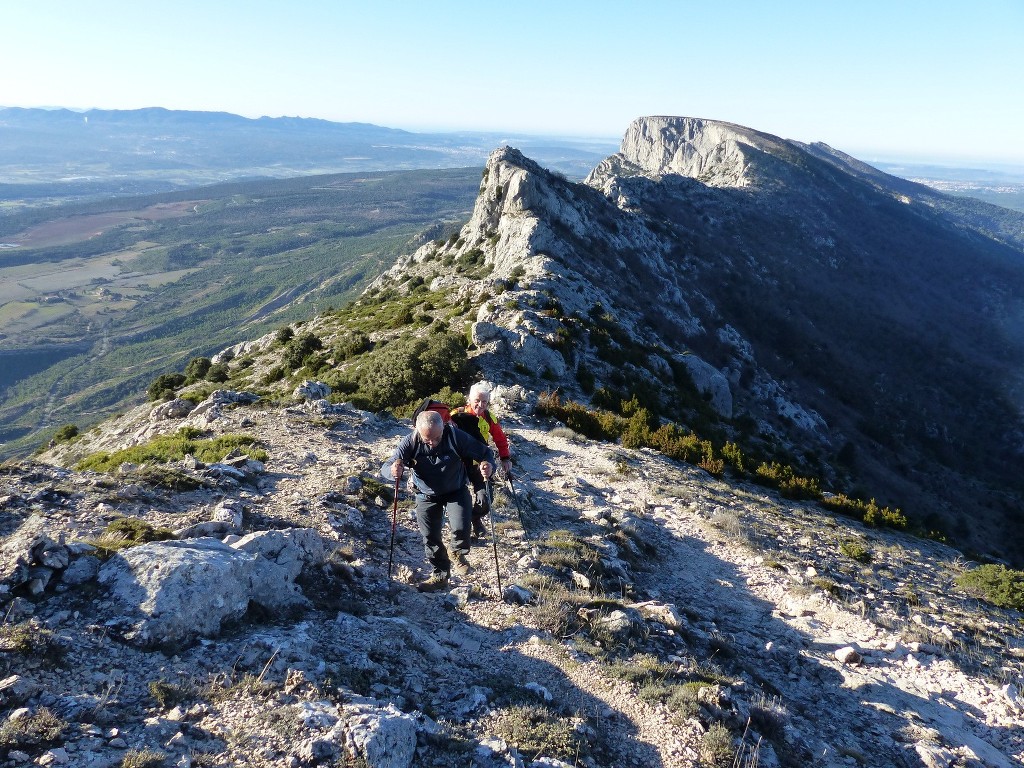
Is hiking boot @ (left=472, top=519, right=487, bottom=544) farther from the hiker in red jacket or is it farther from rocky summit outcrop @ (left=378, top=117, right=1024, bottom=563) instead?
rocky summit outcrop @ (left=378, top=117, right=1024, bottom=563)

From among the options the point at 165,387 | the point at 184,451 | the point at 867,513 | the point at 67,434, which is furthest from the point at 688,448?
the point at 165,387

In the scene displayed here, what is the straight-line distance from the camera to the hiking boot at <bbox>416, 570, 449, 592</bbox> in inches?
320

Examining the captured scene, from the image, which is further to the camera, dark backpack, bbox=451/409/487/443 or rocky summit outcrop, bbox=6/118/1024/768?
dark backpack, bbox=451/409/487/443

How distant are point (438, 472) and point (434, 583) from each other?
1835mm

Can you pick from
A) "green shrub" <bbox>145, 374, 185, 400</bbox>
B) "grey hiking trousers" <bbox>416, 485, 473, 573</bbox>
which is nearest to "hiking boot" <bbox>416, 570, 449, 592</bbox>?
"grey hiking trousers" <bbox>416, 485, 473, 573</bbox>

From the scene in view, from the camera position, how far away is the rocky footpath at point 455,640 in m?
4.84

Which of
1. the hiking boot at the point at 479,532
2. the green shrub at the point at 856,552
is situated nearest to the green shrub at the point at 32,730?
the hiking boot at the point at 479,532

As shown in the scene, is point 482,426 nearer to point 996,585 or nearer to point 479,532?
point 479,532

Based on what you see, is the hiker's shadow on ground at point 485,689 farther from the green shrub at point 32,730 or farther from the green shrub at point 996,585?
the green shrub at point 996,585

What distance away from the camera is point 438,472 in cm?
771

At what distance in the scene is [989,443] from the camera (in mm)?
52188

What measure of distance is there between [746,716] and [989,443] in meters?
63.7

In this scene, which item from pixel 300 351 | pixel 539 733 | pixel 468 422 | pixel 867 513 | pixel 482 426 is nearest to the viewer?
pixel 539 733

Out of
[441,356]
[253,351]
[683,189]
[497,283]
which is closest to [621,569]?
[441,356]
